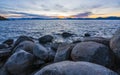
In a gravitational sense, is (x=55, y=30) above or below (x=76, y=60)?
below

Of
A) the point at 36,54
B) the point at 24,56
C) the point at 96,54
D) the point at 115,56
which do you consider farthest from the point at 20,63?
the point at 115,56

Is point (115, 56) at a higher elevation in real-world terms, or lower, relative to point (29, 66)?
higher

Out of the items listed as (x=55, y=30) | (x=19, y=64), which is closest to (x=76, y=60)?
(x=19, y=64)

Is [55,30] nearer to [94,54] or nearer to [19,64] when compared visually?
[19,64]

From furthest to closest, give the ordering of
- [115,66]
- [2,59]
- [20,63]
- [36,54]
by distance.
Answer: [2,59] → [36,54] → [20,63] → [115,66]

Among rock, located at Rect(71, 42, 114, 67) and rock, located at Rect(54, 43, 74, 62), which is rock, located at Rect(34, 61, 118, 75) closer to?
rock, located at Rect(71, 42, 114, 67)

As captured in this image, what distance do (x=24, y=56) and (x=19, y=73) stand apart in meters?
0.69

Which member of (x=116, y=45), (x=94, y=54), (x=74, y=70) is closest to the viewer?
(x=74, y=70)

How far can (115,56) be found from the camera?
704 cm

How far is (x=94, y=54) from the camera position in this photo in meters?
6.87

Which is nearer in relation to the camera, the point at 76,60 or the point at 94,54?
the point at 94,54

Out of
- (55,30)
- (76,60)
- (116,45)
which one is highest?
(116,45)

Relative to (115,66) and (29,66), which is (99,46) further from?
(29,66)

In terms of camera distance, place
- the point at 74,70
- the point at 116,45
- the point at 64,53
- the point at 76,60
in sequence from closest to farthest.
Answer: the point at 74,70
the point at 116,45
the point at 76,60
the point at 64,53
